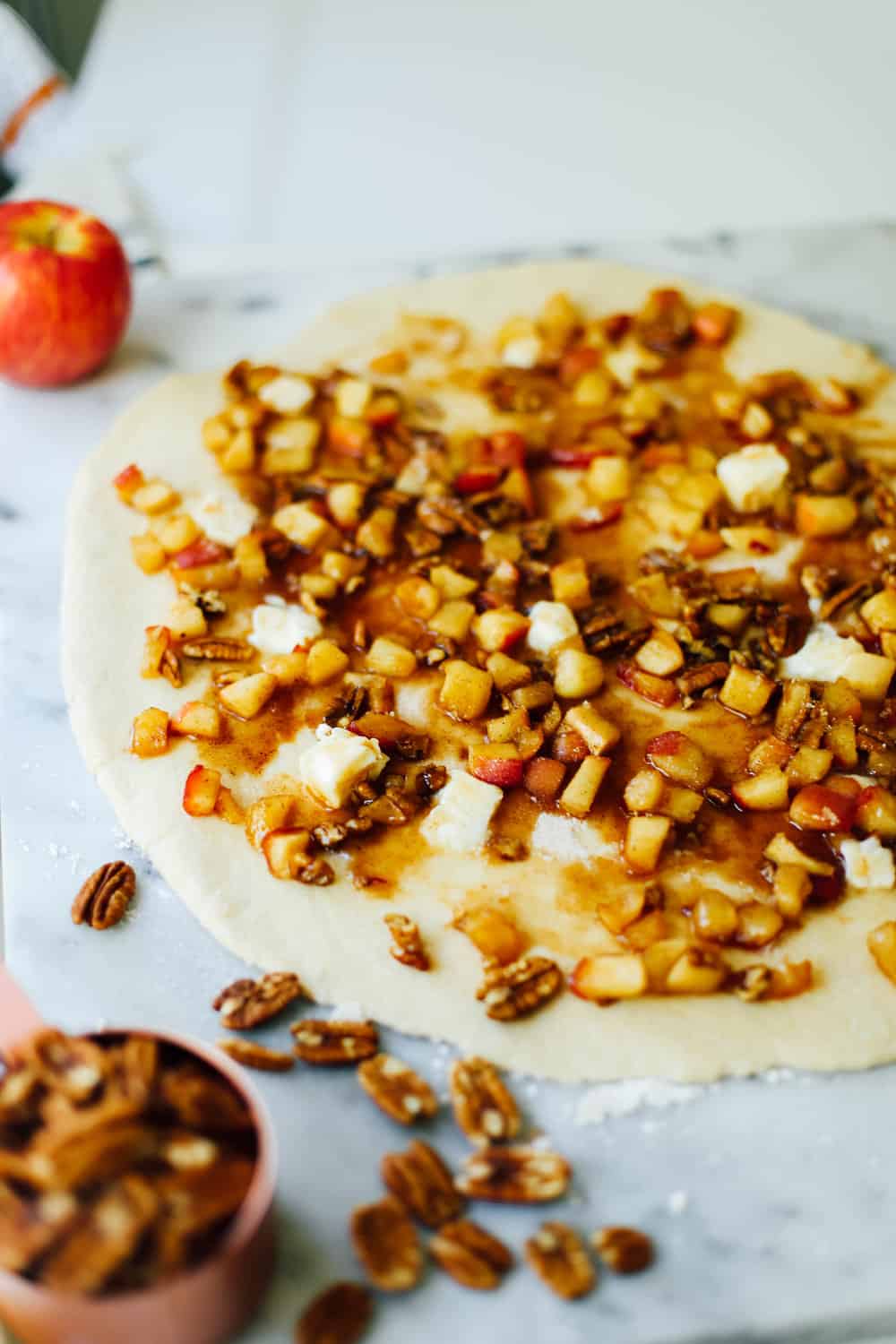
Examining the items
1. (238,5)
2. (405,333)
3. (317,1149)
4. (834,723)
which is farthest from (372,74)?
(317,1149)

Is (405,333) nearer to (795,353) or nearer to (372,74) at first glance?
(795,353)

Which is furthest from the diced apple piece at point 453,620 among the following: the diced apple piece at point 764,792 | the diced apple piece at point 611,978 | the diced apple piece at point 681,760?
the diced apple piece at point 611,978

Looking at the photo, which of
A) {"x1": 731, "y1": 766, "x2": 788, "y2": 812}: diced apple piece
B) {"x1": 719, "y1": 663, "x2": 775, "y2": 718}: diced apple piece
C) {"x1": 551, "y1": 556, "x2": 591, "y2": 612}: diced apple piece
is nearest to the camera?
{"x1": 731, "y1": 766, "x2": 788, "y2": 812}: diced apple piece

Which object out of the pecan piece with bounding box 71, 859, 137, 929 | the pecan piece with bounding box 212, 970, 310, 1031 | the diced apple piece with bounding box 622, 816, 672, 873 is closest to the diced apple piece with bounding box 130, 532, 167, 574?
the pecan piece with bounding box 71, 859, 137, 929

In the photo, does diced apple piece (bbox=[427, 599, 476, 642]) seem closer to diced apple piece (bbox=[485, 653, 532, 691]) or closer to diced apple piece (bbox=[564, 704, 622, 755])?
diced apple piece (bbox=[485, 653, 532, 691])

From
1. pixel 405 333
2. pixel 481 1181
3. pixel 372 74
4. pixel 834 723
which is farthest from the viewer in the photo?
pixel 372 74

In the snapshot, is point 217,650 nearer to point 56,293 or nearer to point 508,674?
point 508,674
